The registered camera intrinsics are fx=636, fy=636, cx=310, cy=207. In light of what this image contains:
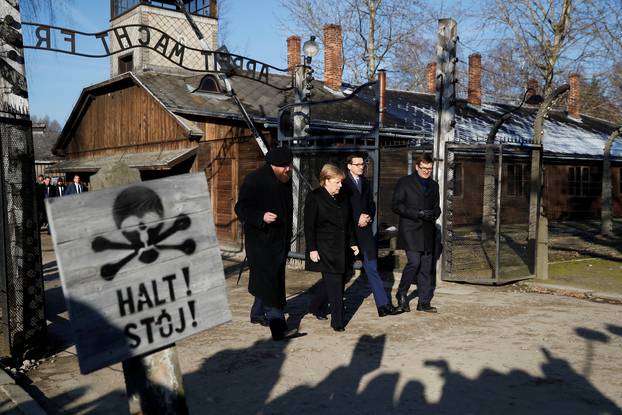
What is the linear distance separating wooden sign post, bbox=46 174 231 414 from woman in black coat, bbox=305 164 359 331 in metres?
3.59

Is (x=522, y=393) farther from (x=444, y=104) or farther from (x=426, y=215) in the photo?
(x=444, y=104)

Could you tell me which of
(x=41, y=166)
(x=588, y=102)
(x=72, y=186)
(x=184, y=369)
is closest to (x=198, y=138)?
(x=72, y=186)

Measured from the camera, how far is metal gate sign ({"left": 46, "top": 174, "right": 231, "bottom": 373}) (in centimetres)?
257

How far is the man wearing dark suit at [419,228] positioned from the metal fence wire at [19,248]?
393 centimetres

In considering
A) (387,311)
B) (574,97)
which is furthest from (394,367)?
(574,97)

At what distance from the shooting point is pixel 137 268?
108 inches

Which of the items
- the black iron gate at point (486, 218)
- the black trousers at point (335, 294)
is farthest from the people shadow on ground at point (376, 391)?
the black iron gate at point (486, 218)

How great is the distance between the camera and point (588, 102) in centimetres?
4028

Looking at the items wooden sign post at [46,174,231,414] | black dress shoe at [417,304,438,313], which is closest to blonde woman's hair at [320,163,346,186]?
black dress shoe at [417,304,438,313]

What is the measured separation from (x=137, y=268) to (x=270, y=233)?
353 centimetres

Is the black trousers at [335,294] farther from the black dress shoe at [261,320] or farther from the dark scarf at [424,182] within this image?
the dark scarf at [424,182]

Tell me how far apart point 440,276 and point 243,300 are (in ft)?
9.93

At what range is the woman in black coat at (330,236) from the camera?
657 cm

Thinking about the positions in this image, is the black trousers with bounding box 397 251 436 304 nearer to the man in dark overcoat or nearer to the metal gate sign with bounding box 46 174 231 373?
the man in dark overcoat
